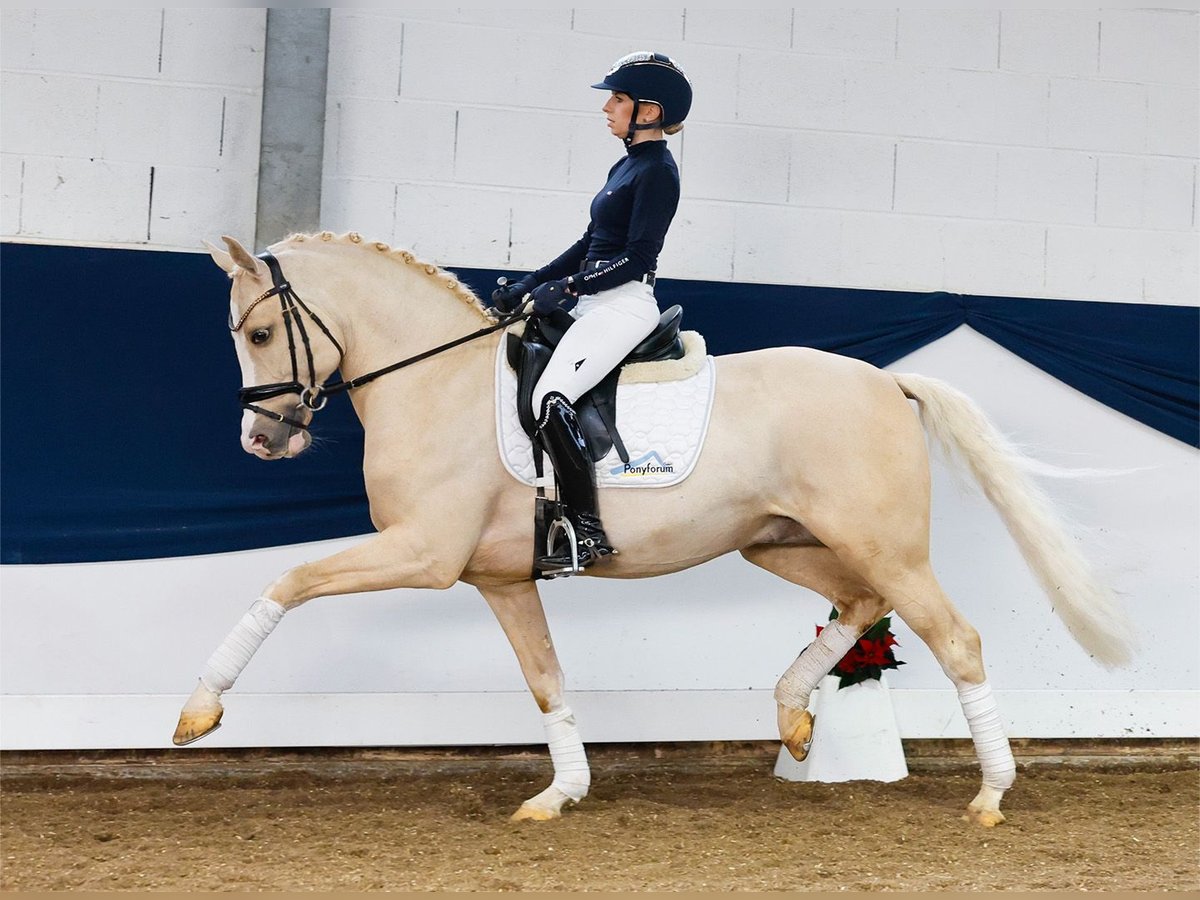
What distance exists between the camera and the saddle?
3.38m

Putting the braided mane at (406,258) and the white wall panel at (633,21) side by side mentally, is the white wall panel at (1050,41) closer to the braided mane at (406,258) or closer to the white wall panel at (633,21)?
the white wall panel at (633,21)

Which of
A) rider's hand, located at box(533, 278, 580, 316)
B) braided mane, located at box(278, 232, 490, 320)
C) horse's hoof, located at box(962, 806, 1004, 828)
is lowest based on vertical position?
horse's hoof, located at box(962, 806, 1004, 828)

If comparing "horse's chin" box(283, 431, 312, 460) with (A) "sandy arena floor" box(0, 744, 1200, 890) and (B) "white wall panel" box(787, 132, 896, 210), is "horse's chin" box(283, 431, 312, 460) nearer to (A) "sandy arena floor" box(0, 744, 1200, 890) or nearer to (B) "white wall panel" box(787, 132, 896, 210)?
(A) "sandy arena floor" box(0, 744, 1200, 890)

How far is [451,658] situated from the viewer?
459cm

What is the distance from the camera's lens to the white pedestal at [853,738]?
4.26m

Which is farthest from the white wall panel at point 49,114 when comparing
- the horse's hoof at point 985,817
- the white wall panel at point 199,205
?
the horse's hoof at point 985,817

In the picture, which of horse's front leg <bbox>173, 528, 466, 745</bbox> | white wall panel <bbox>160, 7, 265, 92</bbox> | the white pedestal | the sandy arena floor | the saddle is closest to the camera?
the sandy arena floor

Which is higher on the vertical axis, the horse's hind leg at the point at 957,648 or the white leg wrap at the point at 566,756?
the horse's hind leg at the point at 957,648

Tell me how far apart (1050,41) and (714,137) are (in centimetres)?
162

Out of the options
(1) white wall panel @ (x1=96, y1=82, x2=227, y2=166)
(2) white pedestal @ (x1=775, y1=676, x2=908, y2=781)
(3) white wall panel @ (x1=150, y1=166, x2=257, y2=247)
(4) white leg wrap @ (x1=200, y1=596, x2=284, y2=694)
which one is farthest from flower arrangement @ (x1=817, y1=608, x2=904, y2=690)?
(1) white wall panel @ (x1=96, y1=82, x2=227, y2=166)

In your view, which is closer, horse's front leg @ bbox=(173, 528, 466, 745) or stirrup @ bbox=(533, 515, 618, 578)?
horse's front leg @ bbox=(173, 528, 466, 745)

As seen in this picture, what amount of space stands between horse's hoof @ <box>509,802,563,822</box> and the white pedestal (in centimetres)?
106

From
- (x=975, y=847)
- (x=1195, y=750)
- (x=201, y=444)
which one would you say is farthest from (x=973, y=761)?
(x=201, y=444)

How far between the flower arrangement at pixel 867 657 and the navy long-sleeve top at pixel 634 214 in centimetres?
159
